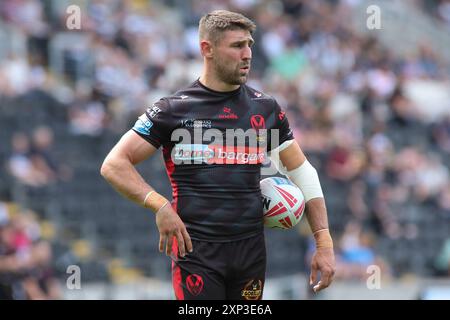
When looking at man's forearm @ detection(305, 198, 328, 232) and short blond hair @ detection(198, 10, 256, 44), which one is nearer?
short blond hair @ detection(198, 10, 256, 44)

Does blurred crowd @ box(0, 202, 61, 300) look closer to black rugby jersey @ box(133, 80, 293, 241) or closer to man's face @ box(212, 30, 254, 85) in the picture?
black rugby jersey @ box(133, 80, 293, 241)

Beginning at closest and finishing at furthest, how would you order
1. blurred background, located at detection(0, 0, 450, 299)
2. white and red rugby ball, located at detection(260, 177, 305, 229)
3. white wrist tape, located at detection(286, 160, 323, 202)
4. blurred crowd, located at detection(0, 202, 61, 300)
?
white and red rugby ball, located at detection(260, 177, 305, 229), white wrist tape, located at detection(286, 160, 323, 202), blurred crowd, located at detection(0, 202, 61, 300), blurred background, located at detection(0, 0, 450, 299)

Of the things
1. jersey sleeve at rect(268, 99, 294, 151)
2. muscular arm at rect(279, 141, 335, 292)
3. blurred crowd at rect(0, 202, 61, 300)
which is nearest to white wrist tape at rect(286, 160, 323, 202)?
muscular arm at rect(279, 141, 335, 292)

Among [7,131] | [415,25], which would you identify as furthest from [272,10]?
[7,131]

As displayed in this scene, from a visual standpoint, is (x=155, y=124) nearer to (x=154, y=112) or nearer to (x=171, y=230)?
(x=154, y=112)

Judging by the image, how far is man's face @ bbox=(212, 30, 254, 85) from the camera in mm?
6160

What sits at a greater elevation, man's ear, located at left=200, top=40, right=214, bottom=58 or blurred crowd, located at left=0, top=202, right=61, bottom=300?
man's ear, located at left=200, top=40, right=214, bottom=58

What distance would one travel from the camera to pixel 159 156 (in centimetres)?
1512

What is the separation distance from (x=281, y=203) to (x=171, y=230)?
2.57 feet

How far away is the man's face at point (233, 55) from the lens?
20.2ft

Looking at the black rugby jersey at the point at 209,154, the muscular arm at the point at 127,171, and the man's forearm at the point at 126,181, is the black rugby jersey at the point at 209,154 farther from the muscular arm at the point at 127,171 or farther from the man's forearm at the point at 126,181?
the man's forearm at the point at 126,181

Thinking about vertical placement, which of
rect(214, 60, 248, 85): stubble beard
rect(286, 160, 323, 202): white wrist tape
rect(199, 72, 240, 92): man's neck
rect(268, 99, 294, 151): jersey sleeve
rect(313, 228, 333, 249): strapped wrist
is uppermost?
rect(214, 60, 248, 85): stubble beard

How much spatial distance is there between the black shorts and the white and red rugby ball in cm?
22
